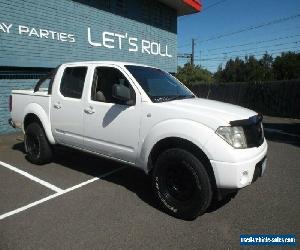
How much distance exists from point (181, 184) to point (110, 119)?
1.54 meters

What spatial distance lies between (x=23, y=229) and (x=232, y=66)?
8424cm

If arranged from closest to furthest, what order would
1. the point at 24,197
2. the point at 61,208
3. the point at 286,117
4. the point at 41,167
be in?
the point at 61,208
the point at 24,197
the point at 41,167
the point at 286,117

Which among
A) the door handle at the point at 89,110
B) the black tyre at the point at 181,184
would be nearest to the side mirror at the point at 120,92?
the door handle at the point at 89,110

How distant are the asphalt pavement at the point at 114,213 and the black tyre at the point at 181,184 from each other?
0.19 m

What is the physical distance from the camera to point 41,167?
21.0ft

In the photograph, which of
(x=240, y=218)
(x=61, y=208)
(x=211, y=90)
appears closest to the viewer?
(x=240, y=218)

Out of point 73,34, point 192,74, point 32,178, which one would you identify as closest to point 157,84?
point 32,178

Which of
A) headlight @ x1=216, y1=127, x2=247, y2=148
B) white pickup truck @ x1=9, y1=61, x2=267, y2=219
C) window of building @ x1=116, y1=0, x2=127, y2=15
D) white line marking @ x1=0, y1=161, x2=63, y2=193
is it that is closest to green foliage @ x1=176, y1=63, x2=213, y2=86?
window of building @ x1=116, y1=0, x2=127, y2=15

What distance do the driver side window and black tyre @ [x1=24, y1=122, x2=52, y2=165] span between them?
174cm

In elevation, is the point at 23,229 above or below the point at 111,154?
below

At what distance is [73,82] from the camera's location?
569 centimetres

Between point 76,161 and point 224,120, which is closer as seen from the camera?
point 224,120

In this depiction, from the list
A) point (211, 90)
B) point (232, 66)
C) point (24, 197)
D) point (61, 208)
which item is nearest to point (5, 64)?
point (24, 197)

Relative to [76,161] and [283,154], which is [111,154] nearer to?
[76,161]
